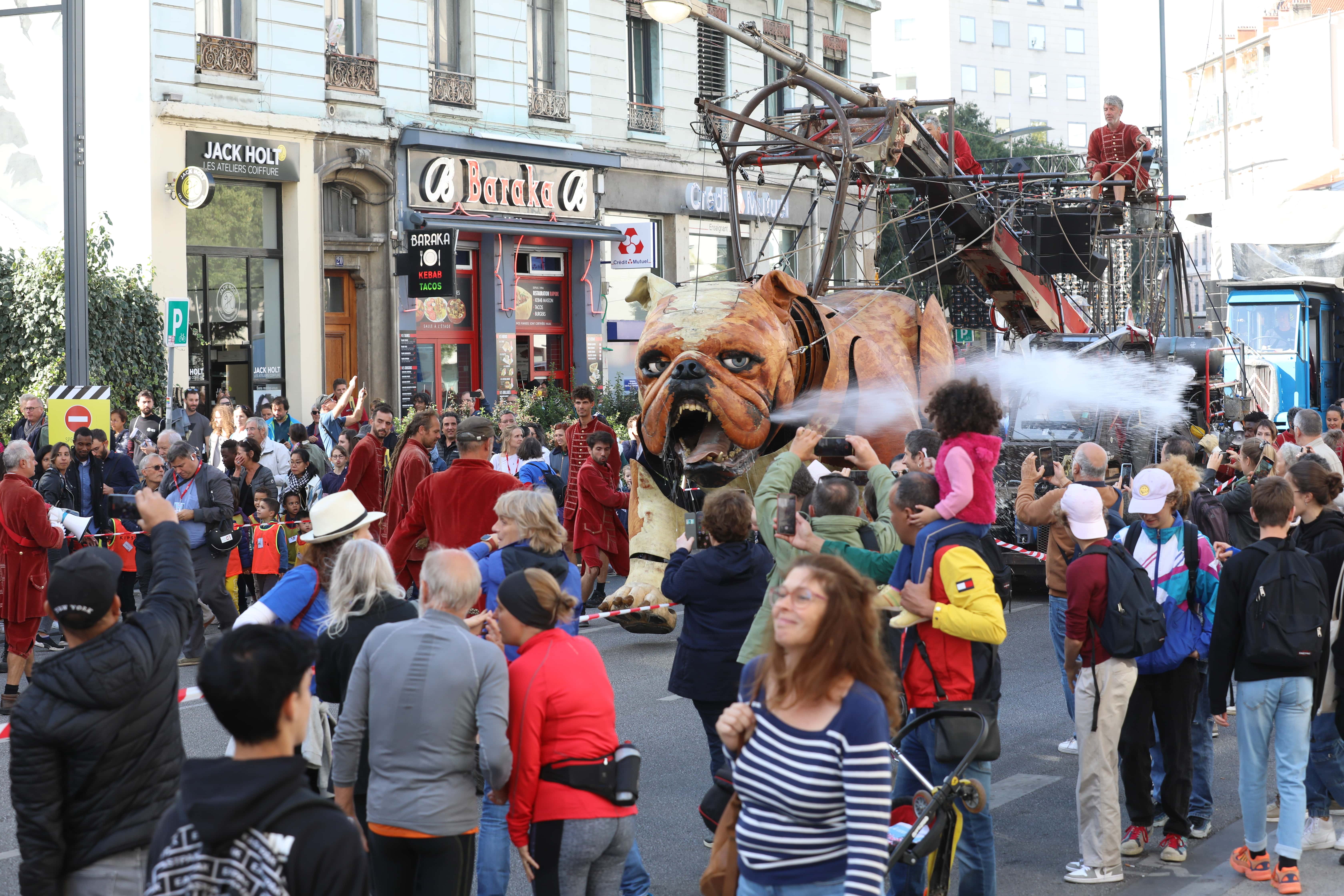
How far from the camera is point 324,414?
1720 cm

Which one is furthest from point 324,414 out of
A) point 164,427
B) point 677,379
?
point 677,379

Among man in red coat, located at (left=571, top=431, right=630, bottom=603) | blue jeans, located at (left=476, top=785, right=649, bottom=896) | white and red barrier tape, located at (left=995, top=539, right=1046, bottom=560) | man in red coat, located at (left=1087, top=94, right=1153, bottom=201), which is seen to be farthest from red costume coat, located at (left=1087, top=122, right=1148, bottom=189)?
blue jeans, located at (left=476, top=785, right=649, bottom=896)

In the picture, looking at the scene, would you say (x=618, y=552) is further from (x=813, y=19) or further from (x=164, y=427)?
(x=813, y=19)

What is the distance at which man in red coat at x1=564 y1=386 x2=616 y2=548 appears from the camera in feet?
43.3

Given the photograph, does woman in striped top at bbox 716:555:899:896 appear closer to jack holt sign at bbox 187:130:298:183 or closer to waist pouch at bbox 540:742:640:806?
waist pouch at bbox 540:742:640:806

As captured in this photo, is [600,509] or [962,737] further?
[600,509]

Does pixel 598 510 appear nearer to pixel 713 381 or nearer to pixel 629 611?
pixel 629 611

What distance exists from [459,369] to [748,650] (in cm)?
1948

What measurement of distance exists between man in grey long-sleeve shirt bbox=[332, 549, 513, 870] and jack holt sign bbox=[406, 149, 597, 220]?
64.2 ft

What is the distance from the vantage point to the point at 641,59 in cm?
2833

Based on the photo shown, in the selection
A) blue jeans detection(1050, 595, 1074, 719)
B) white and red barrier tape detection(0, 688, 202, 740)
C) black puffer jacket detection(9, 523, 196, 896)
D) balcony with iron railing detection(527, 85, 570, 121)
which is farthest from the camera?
balcony with iron railing detection(527, 85, 570, 121)

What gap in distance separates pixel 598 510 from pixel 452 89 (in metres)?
13.5

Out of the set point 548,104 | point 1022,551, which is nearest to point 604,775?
point 1022,551

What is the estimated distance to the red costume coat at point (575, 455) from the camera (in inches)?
522
